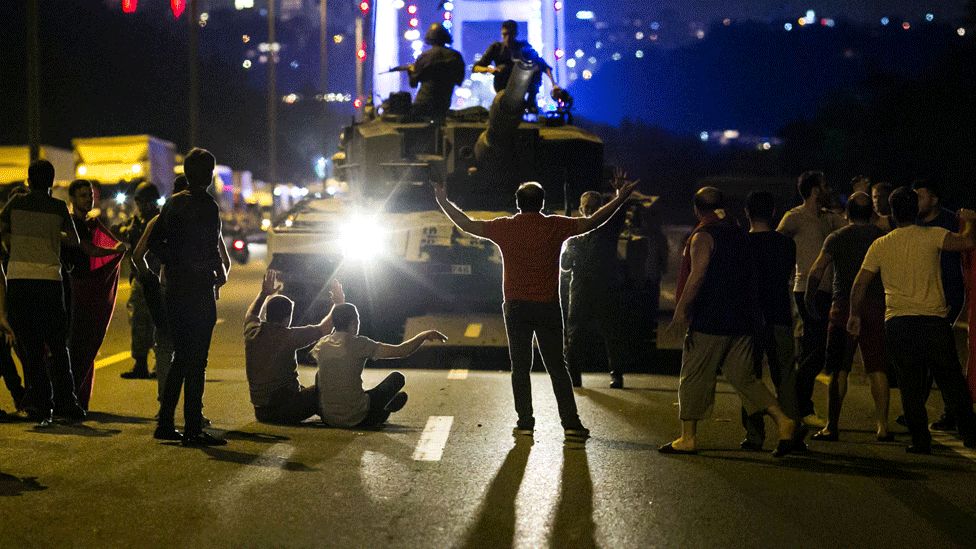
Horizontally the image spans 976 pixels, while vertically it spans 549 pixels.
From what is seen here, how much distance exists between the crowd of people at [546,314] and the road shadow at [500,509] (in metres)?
1.13

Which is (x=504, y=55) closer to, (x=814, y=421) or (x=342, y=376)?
(x=814, y=421)

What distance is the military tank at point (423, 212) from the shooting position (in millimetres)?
15250

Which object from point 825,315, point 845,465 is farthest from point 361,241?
point 845,465

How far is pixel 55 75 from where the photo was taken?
57.4 meters

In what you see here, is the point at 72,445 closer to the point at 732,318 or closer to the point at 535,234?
the point at 535,234

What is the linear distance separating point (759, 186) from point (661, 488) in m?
38.7

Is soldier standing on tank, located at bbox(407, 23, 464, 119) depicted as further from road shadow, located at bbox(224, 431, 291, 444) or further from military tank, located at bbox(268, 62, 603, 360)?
road shadow, located at bbox(224, 431, 291, 444)

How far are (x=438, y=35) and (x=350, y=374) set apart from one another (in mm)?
8468

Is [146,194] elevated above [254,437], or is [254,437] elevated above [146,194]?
[146,194]

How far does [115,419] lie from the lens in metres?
10.5

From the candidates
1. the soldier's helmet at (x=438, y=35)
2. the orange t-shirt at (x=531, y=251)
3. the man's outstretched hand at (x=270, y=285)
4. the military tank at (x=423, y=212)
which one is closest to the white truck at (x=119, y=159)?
the military tank at (x=423, y=212)

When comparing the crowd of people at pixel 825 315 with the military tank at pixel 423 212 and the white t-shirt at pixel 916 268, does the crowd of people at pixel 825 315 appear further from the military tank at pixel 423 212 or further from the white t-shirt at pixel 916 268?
the military tank at pixel 423 212

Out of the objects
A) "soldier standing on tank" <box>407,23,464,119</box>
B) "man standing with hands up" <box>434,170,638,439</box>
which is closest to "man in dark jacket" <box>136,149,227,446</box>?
"man standing with hands up" <box>434,170,638,439</box>

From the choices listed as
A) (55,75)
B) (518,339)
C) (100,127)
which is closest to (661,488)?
(518,339)
